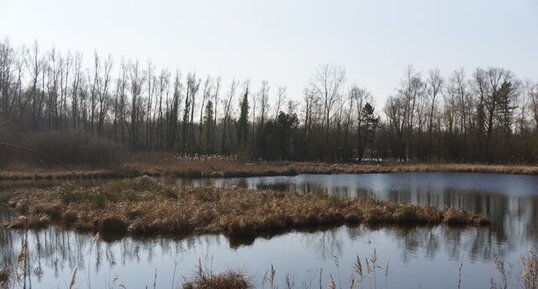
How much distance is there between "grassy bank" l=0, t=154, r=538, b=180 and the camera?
3300 centimetres

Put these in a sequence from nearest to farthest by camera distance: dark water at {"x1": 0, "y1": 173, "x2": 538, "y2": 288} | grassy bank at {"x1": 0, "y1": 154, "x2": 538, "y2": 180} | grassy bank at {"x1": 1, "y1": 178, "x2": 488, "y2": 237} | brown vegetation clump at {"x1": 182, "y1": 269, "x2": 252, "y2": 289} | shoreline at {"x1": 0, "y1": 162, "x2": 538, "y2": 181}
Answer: brown vegetation clump at {"x1": 182, "y1": 269, "x2": 252, "y2": 289}, dark water at {"x1": 0, "y1": 173, "x2": 538, "y2": 288}, grassy bank at {"x1": 1, "y1": 178, "x2": 488, "y2": 237}, shoreline at {"x1": 0, "y1": 162, "x2": 538, "y2": 181}, grassy bank at {"x1": 0, "y1": 154, "x2": 538, "y2": 180}

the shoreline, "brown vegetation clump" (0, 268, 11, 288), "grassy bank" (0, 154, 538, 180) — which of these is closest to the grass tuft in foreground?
"brown vegetation clump" (0, 268, 11, 288)

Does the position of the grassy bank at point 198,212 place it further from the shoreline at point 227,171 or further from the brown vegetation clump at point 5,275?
the brown vegetation clump at point 5,275

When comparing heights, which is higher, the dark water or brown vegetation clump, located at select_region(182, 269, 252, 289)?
brown vegetation clump, located at select_region(182, 269, 252, 289)

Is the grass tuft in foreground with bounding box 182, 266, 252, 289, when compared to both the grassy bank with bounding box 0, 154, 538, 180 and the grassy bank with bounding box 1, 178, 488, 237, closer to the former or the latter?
the grassy bank with bounding box 1, 178, 488, 237

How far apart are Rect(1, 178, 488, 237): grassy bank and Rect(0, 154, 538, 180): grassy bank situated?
8.46 meters

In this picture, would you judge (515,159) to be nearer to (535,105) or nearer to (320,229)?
(535,105)

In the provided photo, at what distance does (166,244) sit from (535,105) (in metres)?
56.3

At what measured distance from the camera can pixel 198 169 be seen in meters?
37.5

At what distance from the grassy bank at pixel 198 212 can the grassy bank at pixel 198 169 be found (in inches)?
333

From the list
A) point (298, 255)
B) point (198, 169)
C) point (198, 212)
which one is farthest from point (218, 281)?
point (198, 169)

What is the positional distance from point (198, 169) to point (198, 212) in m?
20.6

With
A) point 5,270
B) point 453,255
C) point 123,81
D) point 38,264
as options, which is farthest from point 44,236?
point 123,81

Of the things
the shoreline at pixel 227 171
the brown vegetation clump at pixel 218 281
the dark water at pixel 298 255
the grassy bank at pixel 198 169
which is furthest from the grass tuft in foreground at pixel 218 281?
the grassy bank at pixel 198 169
